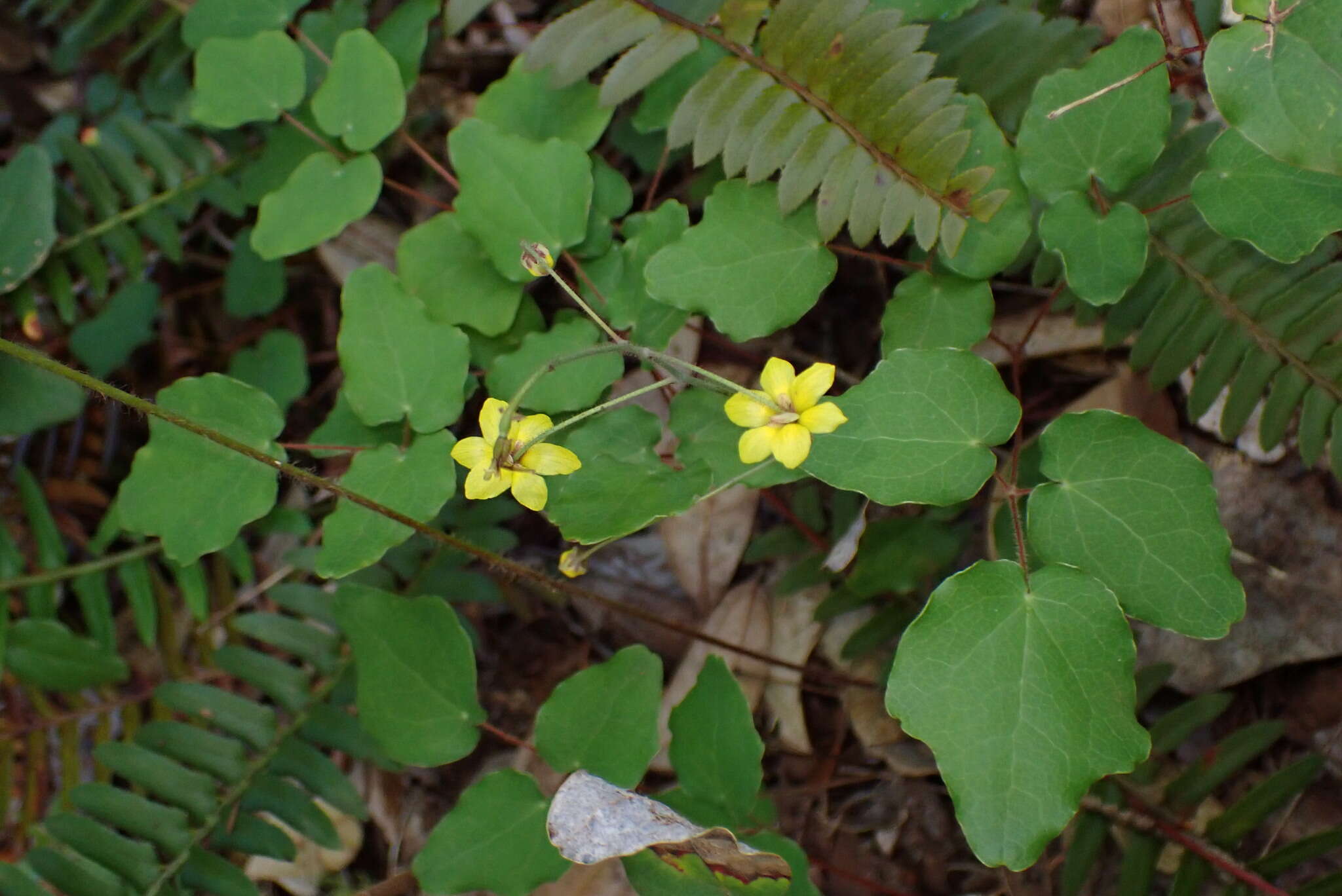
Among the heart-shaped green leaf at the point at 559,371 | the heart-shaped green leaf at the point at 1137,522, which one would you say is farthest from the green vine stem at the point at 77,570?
the heart-shaped green leaf at the point at 1137,522

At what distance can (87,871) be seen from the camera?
265 cm

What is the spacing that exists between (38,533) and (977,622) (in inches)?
116

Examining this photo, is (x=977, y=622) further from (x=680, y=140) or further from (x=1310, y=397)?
(x=680, y=140)

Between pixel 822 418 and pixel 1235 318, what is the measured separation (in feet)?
4.07

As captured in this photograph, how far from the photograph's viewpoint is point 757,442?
175 cm

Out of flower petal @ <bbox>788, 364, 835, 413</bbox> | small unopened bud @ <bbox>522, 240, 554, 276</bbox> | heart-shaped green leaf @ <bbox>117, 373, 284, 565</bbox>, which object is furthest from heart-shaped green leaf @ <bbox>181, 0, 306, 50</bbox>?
flower petal @ <bbox>788, 364, 835, 413</bbox>

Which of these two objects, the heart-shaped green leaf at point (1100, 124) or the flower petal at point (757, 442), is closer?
the flower petal at point (757, 442)

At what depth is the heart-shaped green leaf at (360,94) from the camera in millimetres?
2623

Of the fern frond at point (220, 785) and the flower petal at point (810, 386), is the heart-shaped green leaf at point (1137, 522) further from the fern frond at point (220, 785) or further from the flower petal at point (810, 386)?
the fern frond at point (220, 785)

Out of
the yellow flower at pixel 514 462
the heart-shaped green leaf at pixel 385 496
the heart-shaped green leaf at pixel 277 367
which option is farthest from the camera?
the heart-shaped green leaf at pixel 277 367

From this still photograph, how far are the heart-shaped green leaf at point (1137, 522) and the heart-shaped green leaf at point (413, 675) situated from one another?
1.42 meters

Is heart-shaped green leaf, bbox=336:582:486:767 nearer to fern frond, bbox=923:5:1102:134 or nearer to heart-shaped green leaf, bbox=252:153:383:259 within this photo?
heart-shaped green leaf, bbox=252:153:383:259

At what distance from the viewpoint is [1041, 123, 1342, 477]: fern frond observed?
224 centimetres

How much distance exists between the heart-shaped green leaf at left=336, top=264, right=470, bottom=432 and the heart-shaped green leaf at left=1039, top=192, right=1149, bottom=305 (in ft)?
4.67
